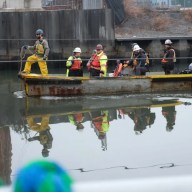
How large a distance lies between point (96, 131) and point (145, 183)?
822 centimetres

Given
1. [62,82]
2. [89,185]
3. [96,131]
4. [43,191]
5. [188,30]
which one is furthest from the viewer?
[188,30]

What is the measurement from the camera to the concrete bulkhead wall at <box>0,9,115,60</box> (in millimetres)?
22578

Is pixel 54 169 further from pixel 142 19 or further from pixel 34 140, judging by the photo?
pixel 142 19

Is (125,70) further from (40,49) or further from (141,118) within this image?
(141,118)

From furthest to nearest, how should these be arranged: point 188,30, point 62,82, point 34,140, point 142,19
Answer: point 142,19
point 188,30
point 62,82
point 34,140

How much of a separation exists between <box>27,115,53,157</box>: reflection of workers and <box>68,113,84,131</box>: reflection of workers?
0.57m

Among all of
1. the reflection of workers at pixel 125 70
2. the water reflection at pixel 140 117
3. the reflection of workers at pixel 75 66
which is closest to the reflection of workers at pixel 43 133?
the water reflection at pixel 140 117

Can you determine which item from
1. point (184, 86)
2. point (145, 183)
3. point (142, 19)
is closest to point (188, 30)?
point (142, 19)

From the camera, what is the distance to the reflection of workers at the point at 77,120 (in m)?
9.96

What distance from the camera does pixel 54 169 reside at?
1035 mm

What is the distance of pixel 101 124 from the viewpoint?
1014 centimetres

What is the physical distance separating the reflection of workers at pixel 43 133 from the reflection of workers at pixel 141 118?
1802 mm

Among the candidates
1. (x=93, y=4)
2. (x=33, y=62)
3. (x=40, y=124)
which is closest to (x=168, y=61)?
(x=33, y=62)

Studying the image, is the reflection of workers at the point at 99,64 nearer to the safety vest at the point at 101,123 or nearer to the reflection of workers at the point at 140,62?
the reflection of workers at the point at 140,62
